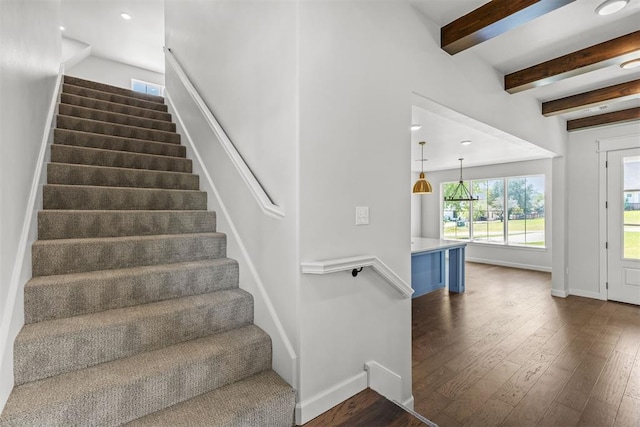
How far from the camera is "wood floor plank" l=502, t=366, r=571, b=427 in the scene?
203 cm

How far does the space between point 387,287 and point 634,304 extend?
4774 mm

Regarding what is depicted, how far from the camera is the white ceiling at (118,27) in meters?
4.32

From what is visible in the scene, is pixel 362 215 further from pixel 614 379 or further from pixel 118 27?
pixel 118 27

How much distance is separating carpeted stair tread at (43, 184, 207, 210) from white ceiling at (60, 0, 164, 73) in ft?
11.6

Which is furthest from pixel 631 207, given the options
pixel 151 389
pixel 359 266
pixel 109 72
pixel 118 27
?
pixel 109 72

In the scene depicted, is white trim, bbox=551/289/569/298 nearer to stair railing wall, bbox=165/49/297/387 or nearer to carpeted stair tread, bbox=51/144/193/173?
stair railing wall, bbox=165/49/297/387

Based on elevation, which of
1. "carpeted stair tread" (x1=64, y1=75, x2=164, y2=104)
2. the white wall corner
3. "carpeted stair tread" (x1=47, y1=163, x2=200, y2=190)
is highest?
"carpeted stair tread" (x1=64, y1=75, x2=164, y2=104)

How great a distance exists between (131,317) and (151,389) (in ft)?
1.23

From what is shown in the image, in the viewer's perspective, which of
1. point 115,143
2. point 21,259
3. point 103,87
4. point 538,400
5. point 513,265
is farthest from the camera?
point 513,265

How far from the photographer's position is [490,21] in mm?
2004

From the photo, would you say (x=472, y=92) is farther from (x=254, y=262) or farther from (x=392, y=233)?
(x=254, y=262)

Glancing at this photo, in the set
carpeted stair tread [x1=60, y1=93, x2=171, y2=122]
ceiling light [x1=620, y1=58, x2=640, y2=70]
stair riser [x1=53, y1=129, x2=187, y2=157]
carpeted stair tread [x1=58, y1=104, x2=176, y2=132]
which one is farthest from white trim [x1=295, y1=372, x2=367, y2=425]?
carpeted stair tread [x1=60, y1=93, x2=171, y2=122]

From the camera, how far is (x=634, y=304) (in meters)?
4.35

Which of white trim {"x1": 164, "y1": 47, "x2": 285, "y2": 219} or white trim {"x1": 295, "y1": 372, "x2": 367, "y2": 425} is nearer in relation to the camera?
white trim {"x1": 295, "y1": 372, "x2": 367, "y2": 425}
